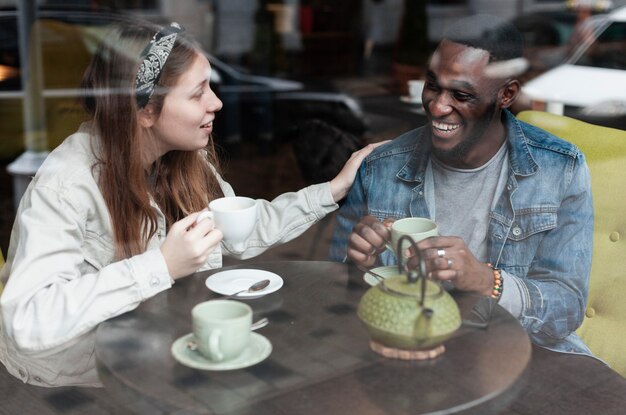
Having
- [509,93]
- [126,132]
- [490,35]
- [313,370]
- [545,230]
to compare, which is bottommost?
[313,370]

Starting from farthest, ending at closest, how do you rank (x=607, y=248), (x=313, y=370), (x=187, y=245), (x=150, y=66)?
(x=607, y=248), (x=150, y=66), (x=187, y=245), (x=313, y=370)

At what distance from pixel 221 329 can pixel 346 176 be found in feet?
3.16

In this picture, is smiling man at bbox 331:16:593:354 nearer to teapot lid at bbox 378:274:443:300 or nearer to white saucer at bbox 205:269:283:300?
white saucer at bbox 205:269:283:300

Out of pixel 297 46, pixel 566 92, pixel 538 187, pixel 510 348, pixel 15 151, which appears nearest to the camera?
pixel 510 348

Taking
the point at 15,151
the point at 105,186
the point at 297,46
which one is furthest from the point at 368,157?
the point at 297,46

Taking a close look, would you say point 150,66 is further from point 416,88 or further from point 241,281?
point 416,88

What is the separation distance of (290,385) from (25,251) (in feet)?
2.11

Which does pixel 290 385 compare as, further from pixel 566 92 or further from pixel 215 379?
pixel 566 92

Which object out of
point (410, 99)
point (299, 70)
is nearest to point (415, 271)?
point (410, 99)

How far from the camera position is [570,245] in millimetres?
2004

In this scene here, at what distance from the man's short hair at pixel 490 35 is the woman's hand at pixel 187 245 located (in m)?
0.84

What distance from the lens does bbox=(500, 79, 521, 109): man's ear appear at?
2057 millimetres

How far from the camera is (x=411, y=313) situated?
55.4 inches

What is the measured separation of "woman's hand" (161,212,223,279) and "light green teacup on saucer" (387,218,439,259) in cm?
37
